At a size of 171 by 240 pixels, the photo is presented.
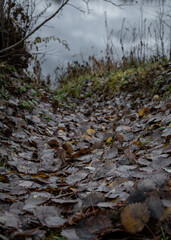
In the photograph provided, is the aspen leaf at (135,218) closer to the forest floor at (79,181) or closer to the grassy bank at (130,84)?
the forest floor at (79,181)

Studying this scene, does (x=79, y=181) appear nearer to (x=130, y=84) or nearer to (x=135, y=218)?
(x=135, y=218)

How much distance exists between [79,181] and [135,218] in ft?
2.06

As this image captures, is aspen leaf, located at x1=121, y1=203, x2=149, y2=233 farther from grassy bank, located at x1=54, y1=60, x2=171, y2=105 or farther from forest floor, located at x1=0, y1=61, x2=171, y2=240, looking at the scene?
grassy bank, located at x1=54, y1=60, x2=171, y2=105

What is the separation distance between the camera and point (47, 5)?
2.71m

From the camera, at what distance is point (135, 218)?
24.1 inches

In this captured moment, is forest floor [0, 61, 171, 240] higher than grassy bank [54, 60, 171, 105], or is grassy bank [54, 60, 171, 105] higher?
grassy bank [54, 60, 171, 105]

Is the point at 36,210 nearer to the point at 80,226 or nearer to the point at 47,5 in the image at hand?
the point at 80,226

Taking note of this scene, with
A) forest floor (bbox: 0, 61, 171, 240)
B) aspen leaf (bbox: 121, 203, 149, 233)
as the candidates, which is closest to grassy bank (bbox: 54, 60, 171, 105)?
forest floor (bbox: 0, 61, 171, 240)

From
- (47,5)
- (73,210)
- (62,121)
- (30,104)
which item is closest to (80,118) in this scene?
(62,121)

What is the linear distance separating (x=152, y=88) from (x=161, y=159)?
96.7 inches

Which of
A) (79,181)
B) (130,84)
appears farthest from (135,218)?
(130,84)

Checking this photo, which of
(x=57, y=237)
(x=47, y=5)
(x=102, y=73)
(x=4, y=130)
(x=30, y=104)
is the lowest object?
(x=57, y=237)

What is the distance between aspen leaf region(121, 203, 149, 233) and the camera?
606mm

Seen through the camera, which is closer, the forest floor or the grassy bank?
the forest floor
